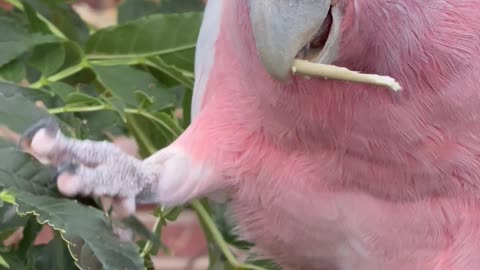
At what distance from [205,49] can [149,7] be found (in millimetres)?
179

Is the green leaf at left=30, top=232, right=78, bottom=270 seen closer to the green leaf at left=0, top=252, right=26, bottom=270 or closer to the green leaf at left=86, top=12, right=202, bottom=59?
the green leaf at left=0, top=252, right=26, bottom=270

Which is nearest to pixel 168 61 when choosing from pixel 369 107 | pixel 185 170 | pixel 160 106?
pixel 160 106

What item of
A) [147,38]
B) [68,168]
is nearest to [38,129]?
[68,168]

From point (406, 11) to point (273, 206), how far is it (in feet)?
0.78

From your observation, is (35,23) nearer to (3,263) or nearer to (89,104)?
(89,104)

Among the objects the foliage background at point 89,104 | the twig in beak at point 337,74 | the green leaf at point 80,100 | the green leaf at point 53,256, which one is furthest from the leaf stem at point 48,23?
the twig in beak at point 337,74

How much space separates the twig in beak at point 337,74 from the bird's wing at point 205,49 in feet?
0.72

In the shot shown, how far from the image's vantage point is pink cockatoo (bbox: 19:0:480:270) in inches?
25.2

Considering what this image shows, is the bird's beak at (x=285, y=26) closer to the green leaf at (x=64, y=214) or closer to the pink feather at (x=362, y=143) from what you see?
the pink feather at (x=362, y=143)

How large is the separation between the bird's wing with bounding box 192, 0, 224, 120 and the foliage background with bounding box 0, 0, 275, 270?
0.03 meters

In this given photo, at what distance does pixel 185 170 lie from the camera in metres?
0.77

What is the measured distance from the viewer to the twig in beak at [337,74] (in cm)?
62

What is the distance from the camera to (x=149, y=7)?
1.01 m

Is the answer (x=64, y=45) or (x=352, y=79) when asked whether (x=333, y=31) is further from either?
(x=64, y=45)
